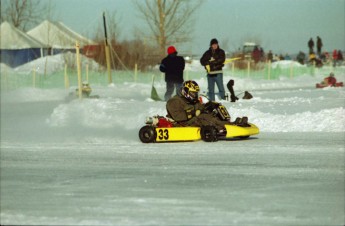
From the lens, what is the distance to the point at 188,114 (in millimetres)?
14375

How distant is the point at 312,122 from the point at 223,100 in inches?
207

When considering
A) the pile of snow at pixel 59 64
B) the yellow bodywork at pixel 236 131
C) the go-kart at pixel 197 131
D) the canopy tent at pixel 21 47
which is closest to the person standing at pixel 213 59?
the go-kart at pixel 197 131

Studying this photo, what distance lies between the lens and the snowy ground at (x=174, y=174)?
24.3 feet

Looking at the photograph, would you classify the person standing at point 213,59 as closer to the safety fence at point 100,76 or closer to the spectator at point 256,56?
the safety fence at point 100,76

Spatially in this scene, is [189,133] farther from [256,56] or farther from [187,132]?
[256,56]

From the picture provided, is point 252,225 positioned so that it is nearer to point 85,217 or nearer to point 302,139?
point 85,217

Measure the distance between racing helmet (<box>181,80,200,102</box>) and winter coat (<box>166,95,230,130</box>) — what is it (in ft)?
0.24

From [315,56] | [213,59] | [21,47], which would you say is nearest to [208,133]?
[213,59]

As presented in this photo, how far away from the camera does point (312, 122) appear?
1650cm

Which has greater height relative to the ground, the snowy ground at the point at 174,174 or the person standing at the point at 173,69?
the person standing at the point at 173,69

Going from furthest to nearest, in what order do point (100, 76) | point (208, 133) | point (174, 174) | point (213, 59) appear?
1. point (100, 76)
2. point (213, 59)
3. point (208, 133)
4. point (174, 174)

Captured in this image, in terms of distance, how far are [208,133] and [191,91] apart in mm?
907

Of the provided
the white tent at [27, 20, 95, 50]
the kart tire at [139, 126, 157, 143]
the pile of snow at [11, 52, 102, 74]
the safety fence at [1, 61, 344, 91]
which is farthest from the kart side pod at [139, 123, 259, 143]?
the white tent at [27, 20, 95, 50]

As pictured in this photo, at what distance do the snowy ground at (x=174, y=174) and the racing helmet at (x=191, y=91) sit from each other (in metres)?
0.85
